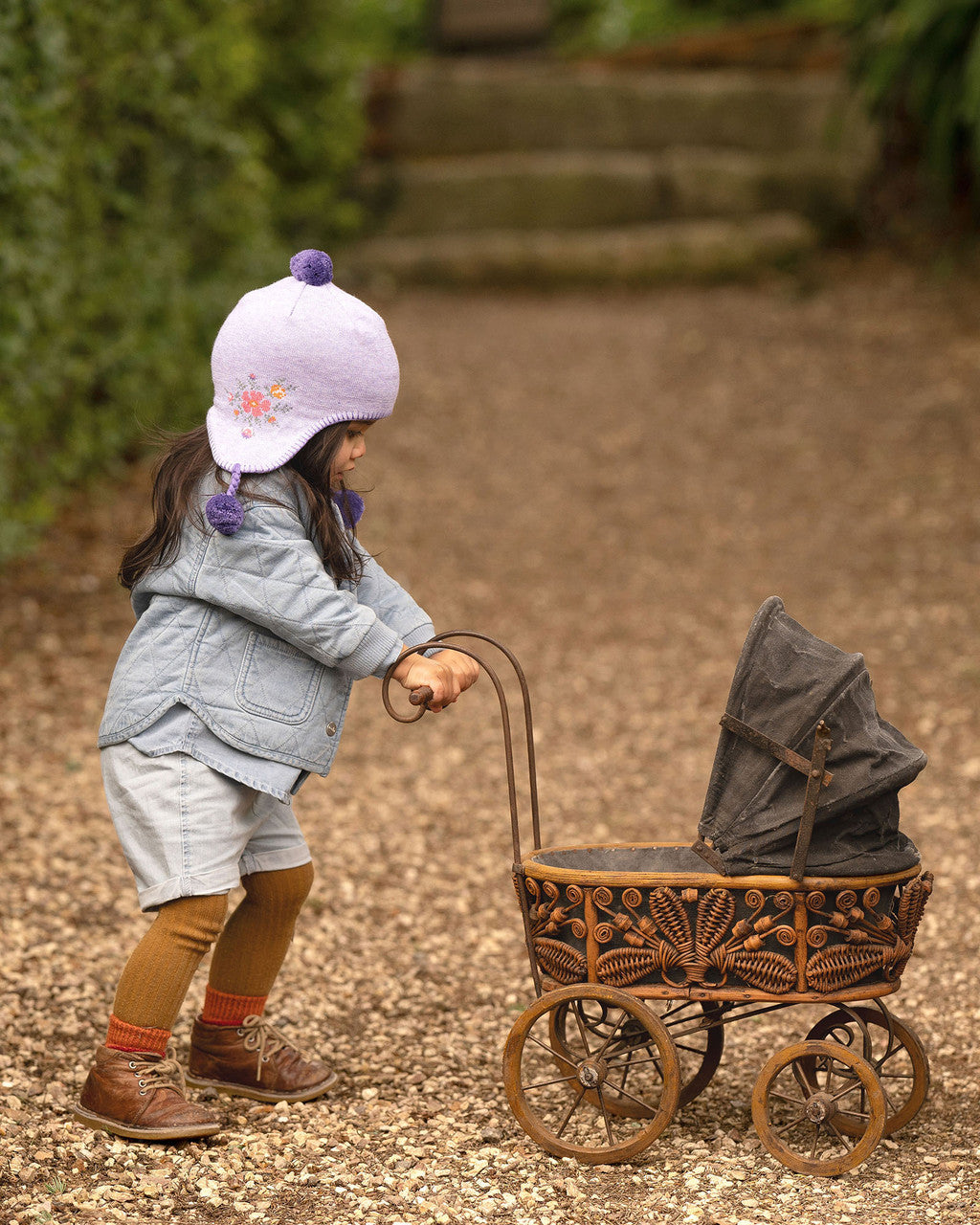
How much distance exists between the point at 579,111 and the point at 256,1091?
9.76m

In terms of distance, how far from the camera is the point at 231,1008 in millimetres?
2756

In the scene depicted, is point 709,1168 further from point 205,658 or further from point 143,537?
point 143,537

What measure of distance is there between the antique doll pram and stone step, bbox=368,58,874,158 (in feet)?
30.8

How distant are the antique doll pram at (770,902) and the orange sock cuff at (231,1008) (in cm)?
57

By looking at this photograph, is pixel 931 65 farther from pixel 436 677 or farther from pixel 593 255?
pixel 436 677

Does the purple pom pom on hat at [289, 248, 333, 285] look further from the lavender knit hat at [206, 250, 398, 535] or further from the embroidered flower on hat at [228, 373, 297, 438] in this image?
the embroidered flower on hat at [228, 373, 297, 438]

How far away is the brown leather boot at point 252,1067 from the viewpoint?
275cm

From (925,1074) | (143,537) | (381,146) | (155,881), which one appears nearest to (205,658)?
(143,537)

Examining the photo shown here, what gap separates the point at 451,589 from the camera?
249 inches

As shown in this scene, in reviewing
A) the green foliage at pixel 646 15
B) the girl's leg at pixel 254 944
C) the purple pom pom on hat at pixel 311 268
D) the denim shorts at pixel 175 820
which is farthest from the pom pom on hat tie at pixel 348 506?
the green foliage at pixel 646 15

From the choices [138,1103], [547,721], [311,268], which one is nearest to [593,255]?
[547,721]

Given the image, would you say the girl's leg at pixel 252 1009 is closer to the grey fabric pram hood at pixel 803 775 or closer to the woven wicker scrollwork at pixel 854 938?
the grey fabric pram hood at pixel 803 775

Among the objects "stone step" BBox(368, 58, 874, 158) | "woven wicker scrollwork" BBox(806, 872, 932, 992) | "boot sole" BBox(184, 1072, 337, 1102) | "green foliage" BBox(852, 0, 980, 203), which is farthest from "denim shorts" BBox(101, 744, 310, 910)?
"stone step" BBox(368, 58, 874, 158)

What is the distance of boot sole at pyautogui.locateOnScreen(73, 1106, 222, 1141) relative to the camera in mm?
2459
